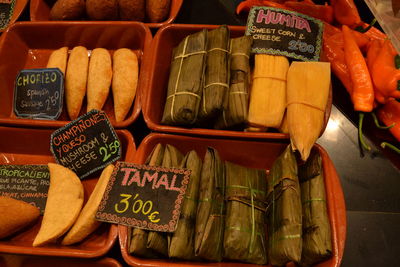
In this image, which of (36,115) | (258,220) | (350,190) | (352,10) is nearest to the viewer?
(258,220)

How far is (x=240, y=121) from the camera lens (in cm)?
170

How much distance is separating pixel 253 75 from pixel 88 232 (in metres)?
1.22

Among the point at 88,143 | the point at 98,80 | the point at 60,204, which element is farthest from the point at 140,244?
the point at 98,80

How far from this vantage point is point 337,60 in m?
2.07

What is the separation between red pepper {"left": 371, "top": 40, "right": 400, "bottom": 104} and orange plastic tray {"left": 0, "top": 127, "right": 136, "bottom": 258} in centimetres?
147

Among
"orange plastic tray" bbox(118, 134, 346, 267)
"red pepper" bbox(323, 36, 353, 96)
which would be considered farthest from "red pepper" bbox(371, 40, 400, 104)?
"orange plastic tray" bbox(118, 134, 346, 267)

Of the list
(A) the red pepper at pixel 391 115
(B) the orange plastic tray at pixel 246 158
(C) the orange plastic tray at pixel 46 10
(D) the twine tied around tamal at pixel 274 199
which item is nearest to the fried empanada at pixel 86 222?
(B) the orange plastic tray at pixel 246 158

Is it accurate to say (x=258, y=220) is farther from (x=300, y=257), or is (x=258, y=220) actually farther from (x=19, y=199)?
(x=19, y=199)

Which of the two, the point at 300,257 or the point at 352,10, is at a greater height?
the point at 352,10

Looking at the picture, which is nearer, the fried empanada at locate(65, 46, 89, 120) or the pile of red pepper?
the pile of red pepper

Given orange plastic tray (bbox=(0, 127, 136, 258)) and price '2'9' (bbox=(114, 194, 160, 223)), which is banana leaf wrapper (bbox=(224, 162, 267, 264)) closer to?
price '2'9' (bbox=(114, 194, 160, 223))

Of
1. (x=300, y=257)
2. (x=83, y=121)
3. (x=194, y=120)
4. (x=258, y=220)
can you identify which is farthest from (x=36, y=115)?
(x=300, y=257)

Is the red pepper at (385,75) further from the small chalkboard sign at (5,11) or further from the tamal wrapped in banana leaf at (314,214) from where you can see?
the small chalkboard sign at (5,11)

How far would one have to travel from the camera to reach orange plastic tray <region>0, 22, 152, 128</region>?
2057mm
